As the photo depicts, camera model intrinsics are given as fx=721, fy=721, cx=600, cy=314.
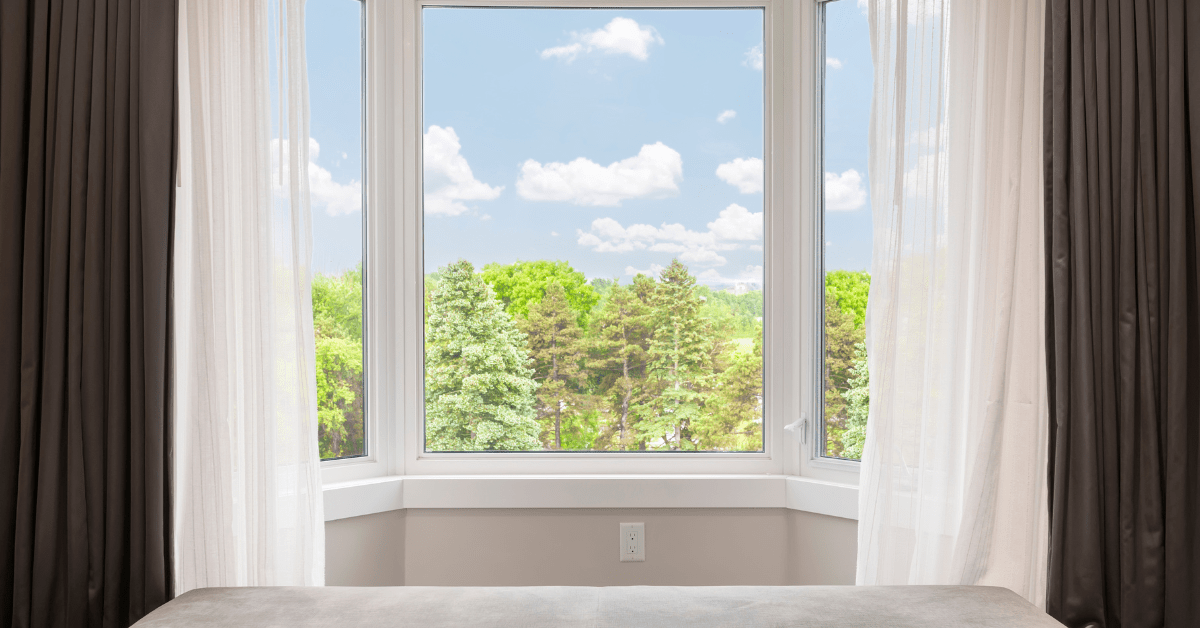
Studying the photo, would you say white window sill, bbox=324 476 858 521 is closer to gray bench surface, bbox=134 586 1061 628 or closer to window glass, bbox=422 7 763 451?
window glass, bbox=422 7 763 451

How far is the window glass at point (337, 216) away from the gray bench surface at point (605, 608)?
2.32 ft

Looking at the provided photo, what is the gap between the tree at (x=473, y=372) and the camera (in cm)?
216

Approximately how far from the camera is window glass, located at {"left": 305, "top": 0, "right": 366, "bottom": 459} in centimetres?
204

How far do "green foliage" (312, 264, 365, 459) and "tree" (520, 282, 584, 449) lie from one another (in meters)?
0.50

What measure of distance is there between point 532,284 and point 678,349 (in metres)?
0.48

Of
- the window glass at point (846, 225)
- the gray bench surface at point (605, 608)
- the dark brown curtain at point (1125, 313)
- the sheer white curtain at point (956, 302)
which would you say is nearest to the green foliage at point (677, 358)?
the window glass at point (846, 225)

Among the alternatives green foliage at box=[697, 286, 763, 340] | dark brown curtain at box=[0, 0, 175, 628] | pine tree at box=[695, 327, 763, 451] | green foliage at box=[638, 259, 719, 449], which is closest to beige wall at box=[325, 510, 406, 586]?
dark brown curtain at box=[0, 0, 175, 628]

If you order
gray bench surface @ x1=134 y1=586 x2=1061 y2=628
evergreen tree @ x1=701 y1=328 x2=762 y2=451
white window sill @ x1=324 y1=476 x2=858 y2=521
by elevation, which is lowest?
gray bench surface @ x1=134 y1=586 x2=1061 y2=628

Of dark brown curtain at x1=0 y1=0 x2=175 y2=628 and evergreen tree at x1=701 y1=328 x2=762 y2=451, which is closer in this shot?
dark brown curtain at x1=0 y1=0 x2=175 y2=628

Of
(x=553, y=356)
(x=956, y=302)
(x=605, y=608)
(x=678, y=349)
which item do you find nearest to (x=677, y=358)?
(x=678, y=349)

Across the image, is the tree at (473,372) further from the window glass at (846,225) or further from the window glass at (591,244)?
the window glass at (846,225)

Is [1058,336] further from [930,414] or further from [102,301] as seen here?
[102,301]

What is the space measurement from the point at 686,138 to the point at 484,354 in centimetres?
89

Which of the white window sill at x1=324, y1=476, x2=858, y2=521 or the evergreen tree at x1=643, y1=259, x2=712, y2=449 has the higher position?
the evergreen tree at x1=643, y1=259, x2=712, y2=449
